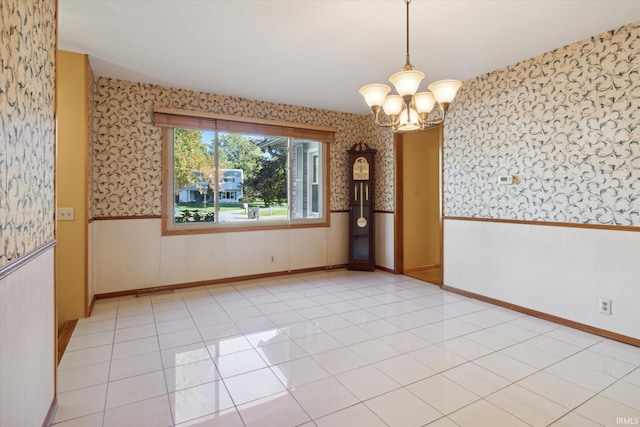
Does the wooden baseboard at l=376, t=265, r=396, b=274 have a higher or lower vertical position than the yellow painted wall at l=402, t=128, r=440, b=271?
lower

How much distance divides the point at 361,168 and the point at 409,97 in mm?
3228

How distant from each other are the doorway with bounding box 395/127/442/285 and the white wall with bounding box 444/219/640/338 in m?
1.04

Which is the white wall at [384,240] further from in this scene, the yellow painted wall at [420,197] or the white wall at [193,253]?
the white wall at [193,253]

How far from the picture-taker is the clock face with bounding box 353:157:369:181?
5406mm

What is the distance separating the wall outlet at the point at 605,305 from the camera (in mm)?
2869

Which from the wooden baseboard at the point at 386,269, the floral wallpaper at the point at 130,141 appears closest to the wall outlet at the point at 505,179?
the wooden baseboard at the point at 386,269

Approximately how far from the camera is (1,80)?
1.15m

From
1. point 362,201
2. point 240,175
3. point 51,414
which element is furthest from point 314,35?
point 51,414

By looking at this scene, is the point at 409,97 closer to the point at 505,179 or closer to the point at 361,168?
the point at 505,179

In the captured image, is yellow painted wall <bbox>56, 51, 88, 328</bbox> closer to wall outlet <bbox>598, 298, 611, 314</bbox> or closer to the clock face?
the clock face

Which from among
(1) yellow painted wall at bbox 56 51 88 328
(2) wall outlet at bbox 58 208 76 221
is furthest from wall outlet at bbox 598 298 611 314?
(2) wall outlet at bbox 58 208 76 221

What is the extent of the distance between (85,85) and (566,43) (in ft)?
15.3

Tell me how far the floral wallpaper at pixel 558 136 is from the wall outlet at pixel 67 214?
4.33 m

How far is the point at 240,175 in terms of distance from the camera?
15.8 feet
